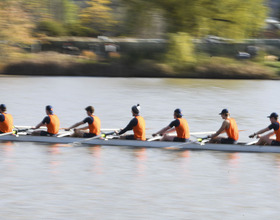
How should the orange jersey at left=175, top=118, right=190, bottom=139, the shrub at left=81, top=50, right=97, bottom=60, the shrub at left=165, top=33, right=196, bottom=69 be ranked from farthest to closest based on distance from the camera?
the shrub at left=81, top=50, right=97, bottom=60 → the shrub at left=165, top=33, right=196, bottom=69 → the orange jersey at left=175, top=118, right=190, bottom=139

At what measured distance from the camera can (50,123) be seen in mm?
19016

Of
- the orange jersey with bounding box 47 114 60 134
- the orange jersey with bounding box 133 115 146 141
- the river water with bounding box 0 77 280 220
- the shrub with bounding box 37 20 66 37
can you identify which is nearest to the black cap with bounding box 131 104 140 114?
the orange jersey with bounding box 133 115 146 141

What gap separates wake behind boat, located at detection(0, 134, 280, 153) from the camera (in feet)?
58.8

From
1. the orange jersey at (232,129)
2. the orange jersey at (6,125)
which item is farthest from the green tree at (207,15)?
the orange jersey at (232,129)

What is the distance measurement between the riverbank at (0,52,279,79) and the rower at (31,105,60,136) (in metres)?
30.1

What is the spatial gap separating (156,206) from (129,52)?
39815mm

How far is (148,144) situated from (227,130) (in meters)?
2.64

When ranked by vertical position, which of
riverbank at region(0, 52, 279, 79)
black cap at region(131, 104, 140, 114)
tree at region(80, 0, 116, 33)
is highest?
tree at region(80, 0, 116, 33)

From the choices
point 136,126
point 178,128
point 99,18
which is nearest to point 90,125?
point 136,126

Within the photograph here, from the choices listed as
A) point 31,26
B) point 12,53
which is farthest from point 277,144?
point 31,26

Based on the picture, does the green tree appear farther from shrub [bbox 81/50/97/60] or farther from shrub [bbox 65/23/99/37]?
shrub [bbox 65/23/99/37]

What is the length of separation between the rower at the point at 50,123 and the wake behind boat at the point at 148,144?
0.15 metres

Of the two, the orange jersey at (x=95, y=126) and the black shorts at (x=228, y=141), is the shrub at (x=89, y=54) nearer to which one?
the orange jersey at (x=95, y=126)

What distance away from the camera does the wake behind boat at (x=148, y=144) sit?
58.8 ft
